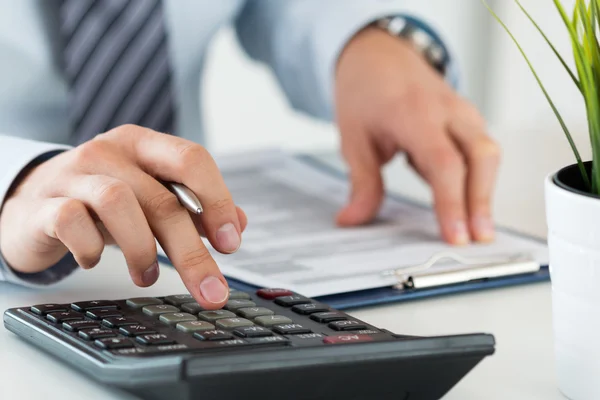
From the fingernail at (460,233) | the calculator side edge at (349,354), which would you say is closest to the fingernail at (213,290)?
the calculator side edge at (349,354)

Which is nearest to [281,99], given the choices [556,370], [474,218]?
[474,218]

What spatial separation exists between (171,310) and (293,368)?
0.13 metres

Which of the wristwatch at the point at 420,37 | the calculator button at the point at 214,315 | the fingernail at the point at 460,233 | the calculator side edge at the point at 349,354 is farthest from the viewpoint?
the wristwatch at the point at 420,37

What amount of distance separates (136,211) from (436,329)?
190 millimetres

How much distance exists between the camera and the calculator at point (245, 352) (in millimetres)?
352

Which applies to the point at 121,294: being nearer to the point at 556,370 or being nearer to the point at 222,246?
the point at 222,246

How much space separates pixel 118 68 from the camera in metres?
1.11

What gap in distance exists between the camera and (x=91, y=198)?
1.67 feet

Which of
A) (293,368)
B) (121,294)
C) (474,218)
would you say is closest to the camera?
(293,368)

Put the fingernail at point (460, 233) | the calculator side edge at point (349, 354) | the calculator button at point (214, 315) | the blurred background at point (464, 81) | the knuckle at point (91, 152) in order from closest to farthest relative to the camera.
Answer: the calculator side edge at point (349, 354), the calculator button at point (214, 315), the knuckle at point (91, 152), the fingernail at point (460, 233), the blurred background at point (464, 81)

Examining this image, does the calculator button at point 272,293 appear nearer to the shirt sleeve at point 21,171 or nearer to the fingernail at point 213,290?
the fingernail at point 213,290

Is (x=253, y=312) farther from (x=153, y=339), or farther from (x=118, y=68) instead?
(x=118, y=68)

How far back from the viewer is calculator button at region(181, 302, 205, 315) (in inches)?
18.3

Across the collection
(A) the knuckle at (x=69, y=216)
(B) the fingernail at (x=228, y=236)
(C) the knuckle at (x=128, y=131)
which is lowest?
(B) the fingernail at (x=228, y=236)
